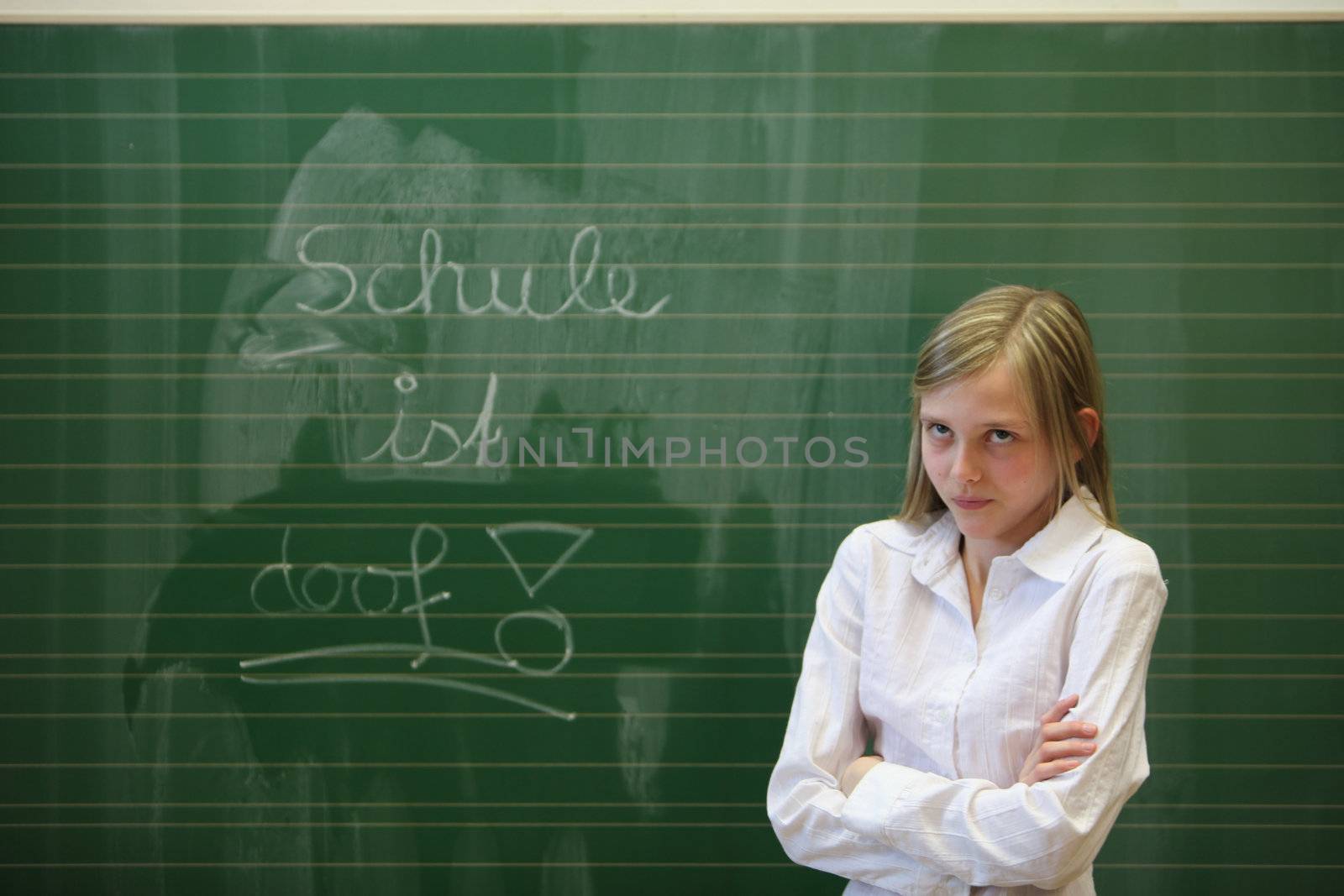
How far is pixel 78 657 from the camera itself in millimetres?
2160

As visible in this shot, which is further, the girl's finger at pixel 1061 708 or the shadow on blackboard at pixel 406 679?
the shadow on blackboard at pixel 406 679

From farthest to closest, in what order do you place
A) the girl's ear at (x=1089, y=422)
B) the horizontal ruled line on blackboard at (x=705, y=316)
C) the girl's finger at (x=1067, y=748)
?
the horizontal ruled line on blackboard at (x=705, y=316) → the girl's ear at (x=1089, y=422) → the girl's finger at (x=1067, y=748)

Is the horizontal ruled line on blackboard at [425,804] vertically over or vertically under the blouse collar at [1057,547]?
under

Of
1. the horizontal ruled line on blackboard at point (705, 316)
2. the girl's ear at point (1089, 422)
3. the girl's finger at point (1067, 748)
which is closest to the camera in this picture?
the girl's finger at point (1067, 748)

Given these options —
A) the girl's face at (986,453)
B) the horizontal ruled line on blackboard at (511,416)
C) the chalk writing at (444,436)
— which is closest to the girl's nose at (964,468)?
the girl's face at (986,453)

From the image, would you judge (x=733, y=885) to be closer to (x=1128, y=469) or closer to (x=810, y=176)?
(x=1128, y=469)

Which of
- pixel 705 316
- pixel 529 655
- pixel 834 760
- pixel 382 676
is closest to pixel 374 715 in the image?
pixel 382 676

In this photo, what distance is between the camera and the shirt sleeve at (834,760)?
1332 mm

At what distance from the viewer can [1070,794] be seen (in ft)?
3.99

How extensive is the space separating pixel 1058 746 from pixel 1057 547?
0.22m

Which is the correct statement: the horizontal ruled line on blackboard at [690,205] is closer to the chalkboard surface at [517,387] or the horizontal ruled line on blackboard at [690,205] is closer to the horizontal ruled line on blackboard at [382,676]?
the chalkboard surface at [517,387]

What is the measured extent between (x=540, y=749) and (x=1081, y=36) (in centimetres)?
162

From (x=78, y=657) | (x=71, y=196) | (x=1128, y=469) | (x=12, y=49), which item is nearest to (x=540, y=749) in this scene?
→ (x=78, y=657)

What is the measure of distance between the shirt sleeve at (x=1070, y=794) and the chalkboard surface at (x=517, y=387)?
0.88 metres
